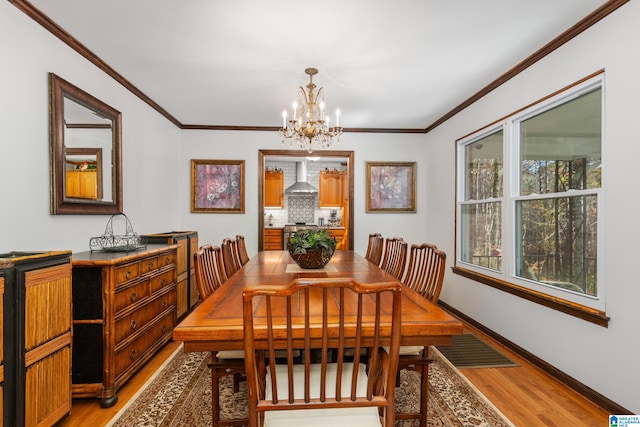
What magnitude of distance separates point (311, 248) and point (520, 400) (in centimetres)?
169

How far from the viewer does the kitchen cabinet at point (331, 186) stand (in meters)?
7.92

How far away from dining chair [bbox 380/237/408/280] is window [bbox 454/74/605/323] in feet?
3.43

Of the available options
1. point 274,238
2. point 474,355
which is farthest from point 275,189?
point 474,355

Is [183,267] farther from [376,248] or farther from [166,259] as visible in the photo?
[376,248]

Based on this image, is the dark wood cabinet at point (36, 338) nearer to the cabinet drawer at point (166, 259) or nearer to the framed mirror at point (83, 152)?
the framed mirror at point (83, 152)

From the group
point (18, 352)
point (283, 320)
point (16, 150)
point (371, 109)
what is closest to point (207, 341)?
point (283, 320)

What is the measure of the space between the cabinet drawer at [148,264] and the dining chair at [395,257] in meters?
1.94

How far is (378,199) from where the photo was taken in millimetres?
5078

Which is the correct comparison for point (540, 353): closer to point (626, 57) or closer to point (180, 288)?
point (626, 57)

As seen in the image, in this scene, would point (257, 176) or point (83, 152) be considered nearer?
point (83, 152)

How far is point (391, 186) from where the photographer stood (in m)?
5.08

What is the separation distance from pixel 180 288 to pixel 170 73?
A: 2.20m

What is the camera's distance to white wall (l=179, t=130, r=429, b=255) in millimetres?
4906

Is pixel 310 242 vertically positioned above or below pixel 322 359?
above
